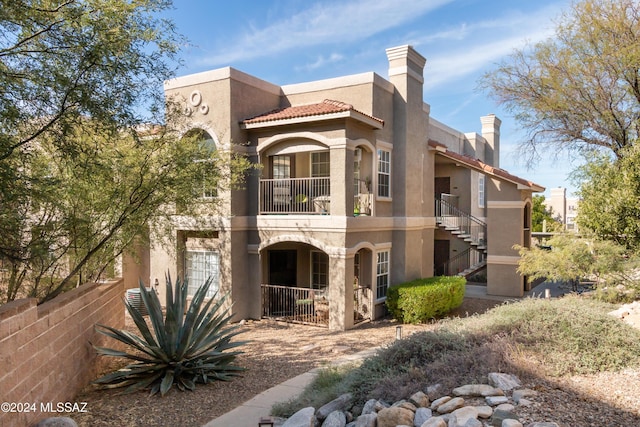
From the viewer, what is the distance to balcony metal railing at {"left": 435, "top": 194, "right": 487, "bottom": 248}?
19.6 m

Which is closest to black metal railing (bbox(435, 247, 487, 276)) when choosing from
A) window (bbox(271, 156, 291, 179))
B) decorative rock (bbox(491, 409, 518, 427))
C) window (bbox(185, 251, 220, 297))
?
window (bbox(271, 156, 291, 179))

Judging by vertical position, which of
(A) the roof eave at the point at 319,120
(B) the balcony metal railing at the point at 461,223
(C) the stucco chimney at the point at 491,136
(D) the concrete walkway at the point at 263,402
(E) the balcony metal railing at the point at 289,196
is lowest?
(D) the concrete walkway at the point at 263,402

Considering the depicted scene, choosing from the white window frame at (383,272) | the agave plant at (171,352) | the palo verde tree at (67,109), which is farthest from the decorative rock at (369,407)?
the white window frame at (383,272)

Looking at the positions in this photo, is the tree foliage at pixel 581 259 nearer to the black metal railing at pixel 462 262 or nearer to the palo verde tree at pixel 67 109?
the black metal railing at pixel 462 262

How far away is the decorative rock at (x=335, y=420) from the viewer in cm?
550

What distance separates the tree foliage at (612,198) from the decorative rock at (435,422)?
8096 mm

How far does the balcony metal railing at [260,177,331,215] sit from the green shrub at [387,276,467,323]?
3947mm

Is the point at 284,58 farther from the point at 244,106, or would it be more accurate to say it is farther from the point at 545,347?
the point at 545,347

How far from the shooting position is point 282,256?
56.2 feet

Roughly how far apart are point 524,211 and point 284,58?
12062 millimetres

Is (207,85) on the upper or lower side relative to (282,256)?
upper

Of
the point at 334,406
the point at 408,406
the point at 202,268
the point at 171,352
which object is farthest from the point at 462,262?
the point at 408,406

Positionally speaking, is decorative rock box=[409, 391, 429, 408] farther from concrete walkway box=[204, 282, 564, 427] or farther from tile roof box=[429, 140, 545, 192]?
tile roof box=[429, 140, 545, 192]

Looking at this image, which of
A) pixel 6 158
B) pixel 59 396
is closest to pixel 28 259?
pixel 6 158
